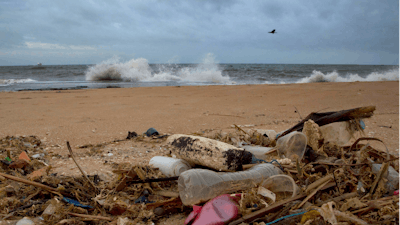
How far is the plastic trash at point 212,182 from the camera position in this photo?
1560 millimetres

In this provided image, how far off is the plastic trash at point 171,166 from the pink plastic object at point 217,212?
A: 0.59 meters

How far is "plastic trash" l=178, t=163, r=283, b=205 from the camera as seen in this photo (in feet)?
5.12

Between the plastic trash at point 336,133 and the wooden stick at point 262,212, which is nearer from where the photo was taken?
the wooden stick at point 262,212

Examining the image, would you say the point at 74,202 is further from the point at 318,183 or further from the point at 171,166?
the point at 318,183

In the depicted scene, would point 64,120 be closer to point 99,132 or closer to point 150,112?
point 99,132

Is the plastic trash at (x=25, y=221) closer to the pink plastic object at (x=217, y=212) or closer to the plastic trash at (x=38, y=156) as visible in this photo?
the pink plastic object at (x=217, y=212)

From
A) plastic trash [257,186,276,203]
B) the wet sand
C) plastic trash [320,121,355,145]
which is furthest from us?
the wet sand

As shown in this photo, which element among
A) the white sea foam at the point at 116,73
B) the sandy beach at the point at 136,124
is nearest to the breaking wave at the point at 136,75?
the white sea foam at the point at 116,73

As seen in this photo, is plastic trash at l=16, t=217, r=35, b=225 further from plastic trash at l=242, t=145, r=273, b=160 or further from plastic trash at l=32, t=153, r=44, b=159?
plastic trash at l=242, t=145, r=273, b=160

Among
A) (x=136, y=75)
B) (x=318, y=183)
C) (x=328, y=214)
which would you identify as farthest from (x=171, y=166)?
(x=136, y=75)

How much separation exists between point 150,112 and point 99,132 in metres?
1.64

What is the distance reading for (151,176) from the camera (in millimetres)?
2027

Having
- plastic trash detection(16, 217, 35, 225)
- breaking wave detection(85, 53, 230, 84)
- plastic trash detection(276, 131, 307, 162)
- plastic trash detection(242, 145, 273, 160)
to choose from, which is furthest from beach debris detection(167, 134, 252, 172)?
breaking wave detection(85, 53, 230, 84)

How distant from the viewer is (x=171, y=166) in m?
2.07
